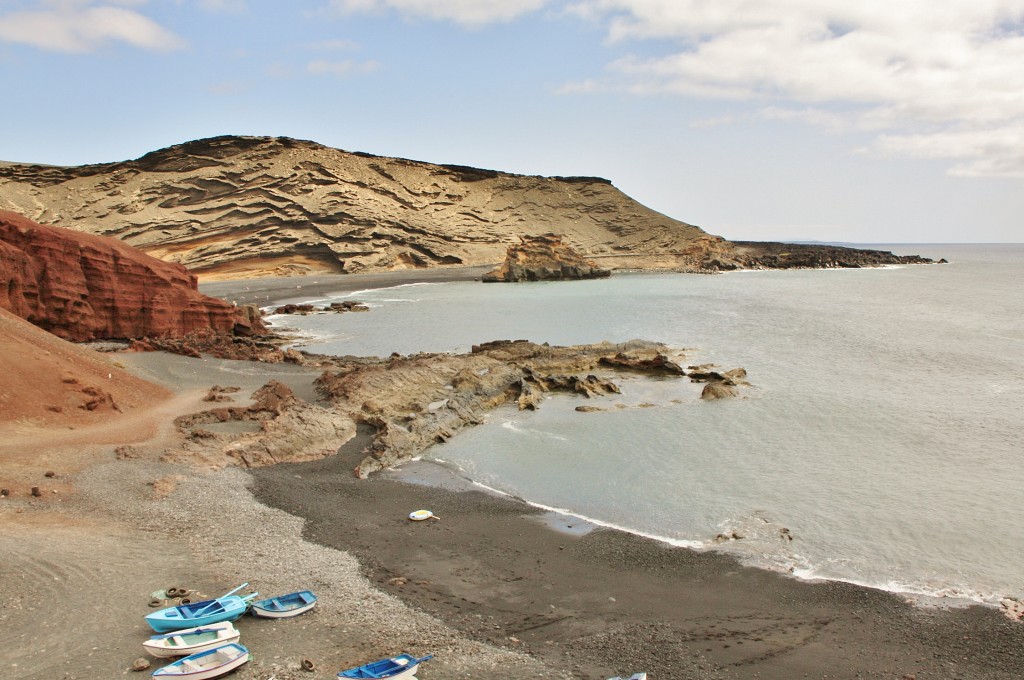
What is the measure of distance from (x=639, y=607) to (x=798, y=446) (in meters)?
8.60

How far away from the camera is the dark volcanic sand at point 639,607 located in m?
7.08

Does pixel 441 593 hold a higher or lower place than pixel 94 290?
lower

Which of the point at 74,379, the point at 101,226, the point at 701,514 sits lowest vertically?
the point at 701,514

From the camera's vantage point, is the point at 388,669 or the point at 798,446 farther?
the point at 798,446

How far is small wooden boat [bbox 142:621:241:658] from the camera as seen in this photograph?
20.6ft

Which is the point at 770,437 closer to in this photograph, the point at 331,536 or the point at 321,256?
the point at 331,536

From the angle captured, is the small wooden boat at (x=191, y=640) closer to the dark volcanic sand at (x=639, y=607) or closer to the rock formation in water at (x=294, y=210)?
the dark volcanic sand at (x=639, y=607)

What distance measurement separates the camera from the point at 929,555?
33.0 feet

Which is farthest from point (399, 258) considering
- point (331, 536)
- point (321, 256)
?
point (331, 536)

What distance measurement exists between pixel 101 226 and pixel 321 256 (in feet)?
54.4

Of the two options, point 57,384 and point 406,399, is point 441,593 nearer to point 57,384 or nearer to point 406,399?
point 406,399

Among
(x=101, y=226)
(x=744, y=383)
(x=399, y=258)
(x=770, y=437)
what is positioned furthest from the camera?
(x=399, y=258)

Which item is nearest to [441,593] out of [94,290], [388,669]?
[388,669]

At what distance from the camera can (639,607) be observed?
8148mm
